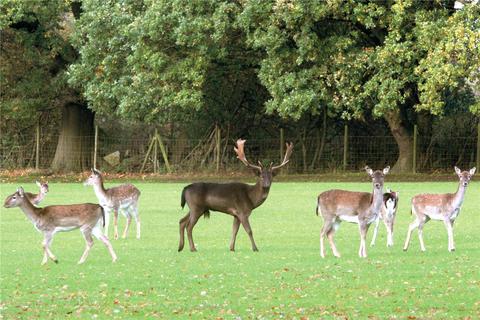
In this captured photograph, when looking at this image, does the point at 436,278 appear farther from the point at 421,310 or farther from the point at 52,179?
the point at 52,179

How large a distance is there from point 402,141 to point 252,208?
21777mm

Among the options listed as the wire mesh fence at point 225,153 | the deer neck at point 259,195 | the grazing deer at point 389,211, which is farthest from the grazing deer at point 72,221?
the wire mesh fence at point 225,153

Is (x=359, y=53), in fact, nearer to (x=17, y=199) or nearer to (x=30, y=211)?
(x=17, y=199)

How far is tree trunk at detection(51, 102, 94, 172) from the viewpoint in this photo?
143 feet

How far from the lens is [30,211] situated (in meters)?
16.1

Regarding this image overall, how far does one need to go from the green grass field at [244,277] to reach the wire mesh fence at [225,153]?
18.1 metres

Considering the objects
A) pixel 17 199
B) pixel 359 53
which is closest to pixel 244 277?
pixel 17 199

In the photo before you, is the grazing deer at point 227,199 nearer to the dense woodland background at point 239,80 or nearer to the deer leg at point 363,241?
the deer leg at point 363,241

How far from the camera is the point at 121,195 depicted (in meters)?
20.5

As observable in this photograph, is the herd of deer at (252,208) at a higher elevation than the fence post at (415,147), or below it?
below

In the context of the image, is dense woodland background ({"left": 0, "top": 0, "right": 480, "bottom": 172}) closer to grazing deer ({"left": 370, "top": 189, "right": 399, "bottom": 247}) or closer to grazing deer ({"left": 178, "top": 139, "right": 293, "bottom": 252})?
grazing deer ({"left": 370, "top": 189, "right": 399, "bottom": 247})

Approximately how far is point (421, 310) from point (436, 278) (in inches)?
Result: 96.9

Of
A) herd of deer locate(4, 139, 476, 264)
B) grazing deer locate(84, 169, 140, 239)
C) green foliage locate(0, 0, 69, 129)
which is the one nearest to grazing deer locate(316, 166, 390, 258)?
herd of deer locate(4, 139, 476, 264)

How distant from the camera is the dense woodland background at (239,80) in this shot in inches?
1410
